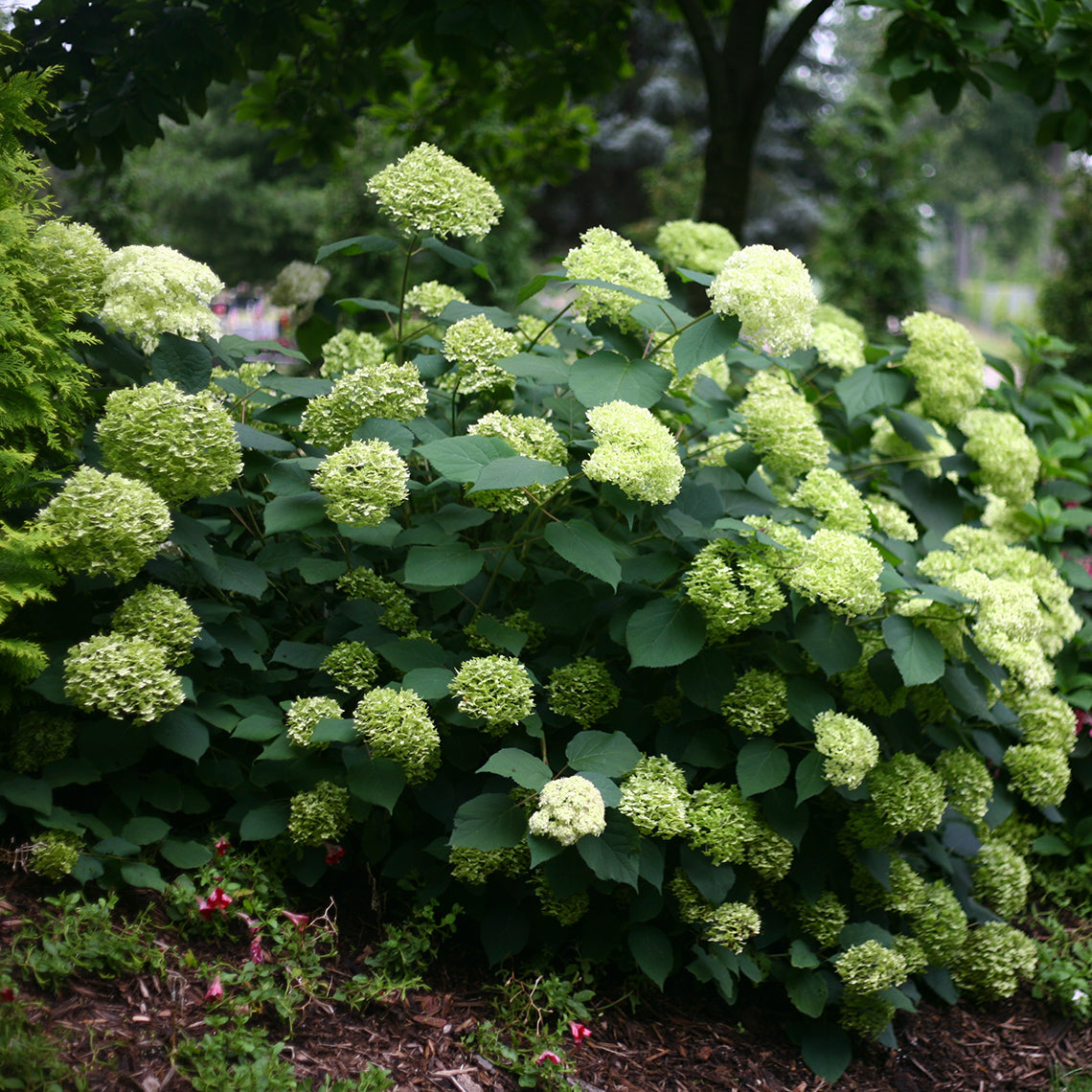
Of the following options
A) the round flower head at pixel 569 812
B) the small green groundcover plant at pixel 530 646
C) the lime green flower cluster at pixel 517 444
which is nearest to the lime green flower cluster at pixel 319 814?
the small green groundcover plant at pixel 530 646

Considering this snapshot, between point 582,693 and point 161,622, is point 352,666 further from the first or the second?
point 582,693

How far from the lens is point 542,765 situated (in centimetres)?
189

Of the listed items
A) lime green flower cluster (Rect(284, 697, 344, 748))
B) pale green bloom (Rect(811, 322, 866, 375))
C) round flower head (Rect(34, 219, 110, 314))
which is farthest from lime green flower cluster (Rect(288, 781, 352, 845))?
pale green bloom (Rect(811, 322, 866, 375))

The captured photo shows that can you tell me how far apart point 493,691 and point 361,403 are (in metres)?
0.73

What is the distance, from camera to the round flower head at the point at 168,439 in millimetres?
1878

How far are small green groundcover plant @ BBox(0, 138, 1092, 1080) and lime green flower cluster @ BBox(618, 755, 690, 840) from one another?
11 millimetres

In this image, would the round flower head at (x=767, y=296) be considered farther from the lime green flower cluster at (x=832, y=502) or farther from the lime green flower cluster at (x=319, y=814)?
the lime green flower cluster at (x=319, y=814)

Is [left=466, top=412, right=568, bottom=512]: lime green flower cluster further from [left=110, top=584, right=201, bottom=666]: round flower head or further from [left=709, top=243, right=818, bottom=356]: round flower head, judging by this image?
[left=110, top=584, right=201, bottom=666]: round flower head

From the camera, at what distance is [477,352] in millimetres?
2191

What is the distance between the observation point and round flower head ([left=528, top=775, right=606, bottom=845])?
1.70m

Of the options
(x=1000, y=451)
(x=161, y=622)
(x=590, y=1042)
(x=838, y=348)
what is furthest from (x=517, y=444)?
(x=1000, y=451)

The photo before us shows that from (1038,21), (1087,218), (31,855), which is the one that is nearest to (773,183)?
(1087,218)

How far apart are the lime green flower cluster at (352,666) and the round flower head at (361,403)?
476 mm

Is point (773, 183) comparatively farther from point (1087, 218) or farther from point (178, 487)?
point (178, 487)
